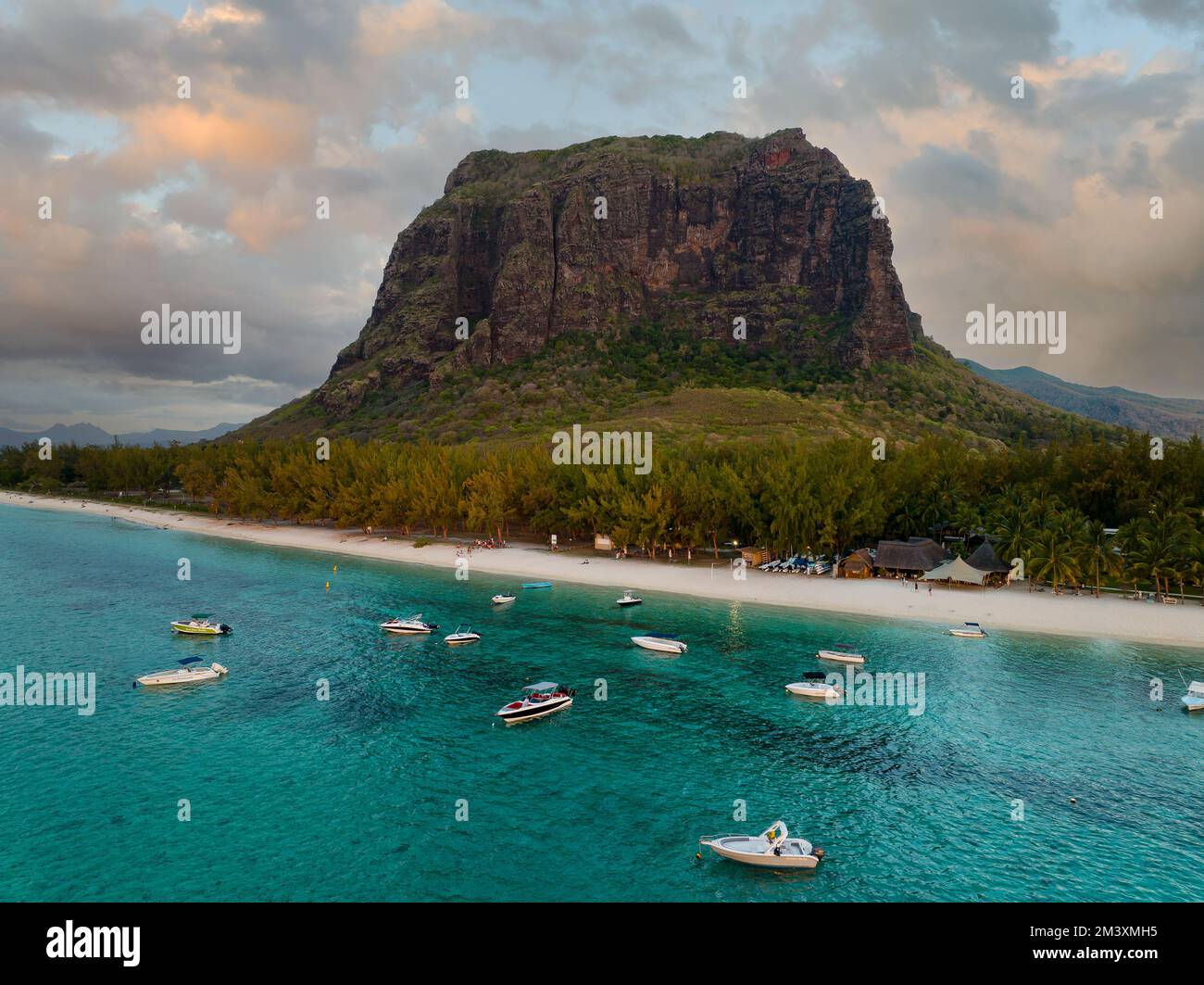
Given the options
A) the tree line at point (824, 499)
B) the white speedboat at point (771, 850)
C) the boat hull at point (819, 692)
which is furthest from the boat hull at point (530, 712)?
the tree line at point (824, 499)

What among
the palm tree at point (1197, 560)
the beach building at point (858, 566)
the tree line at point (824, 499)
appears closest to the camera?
the palm tree at point (1197, 560)

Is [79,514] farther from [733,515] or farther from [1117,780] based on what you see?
[1117,780]

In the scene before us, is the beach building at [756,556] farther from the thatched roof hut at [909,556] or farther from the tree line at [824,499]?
the thatched roof hut at [909,556]

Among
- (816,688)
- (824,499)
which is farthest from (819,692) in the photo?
(824,499)

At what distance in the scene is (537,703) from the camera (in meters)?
44.4

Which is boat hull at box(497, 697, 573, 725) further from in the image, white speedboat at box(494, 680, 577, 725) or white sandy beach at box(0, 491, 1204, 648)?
white sandy beach at box(0, 491, 1204, 648)

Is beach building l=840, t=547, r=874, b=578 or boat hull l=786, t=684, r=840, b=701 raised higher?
beach building l=840, t=547, r=874, b=578

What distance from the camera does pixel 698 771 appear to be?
36.6 meters

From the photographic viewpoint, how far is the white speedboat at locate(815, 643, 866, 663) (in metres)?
53.5

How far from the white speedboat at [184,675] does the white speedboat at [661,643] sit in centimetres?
3278

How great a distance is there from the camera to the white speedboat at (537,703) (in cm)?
4375

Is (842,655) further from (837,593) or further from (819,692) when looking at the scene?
(837,593)

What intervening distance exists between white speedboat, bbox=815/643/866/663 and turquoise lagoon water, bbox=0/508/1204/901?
1.88m

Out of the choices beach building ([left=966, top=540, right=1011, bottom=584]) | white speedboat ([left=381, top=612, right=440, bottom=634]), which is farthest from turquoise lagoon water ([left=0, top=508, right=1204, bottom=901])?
beach building ([left=966, top=540, right=1011, bottom=584])
